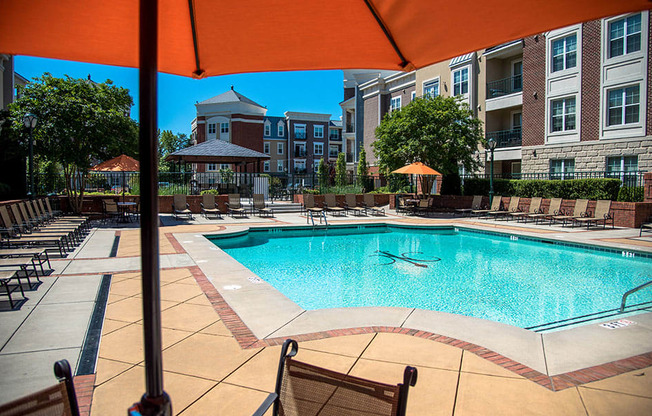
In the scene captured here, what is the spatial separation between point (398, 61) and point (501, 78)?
26.9 metres

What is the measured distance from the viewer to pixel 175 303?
19.0 feet

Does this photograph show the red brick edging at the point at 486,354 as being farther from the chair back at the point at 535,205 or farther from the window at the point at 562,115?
the window at the point at 562,115

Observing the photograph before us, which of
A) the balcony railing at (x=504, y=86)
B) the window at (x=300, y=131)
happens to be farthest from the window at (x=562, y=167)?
the window at (x=300, y=131)

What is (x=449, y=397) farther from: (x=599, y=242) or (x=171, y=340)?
(x=599, y=242)

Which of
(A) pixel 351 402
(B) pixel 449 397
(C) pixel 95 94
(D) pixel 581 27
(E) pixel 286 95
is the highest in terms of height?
(E) pixel 286 95

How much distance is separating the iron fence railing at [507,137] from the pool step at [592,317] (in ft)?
65.5

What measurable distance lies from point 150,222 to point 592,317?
23.1 ft

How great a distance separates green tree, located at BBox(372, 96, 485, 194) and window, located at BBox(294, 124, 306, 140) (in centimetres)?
3987

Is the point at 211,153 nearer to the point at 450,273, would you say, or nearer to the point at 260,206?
the point at 260,206

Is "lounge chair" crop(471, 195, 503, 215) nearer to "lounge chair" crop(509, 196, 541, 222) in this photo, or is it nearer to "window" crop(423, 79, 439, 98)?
"lounge chair" crop(509, 196, 541, 222)

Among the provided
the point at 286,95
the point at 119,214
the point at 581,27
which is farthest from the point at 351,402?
the point at 286,95

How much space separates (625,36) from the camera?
1905 centimetres

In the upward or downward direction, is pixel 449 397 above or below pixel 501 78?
below

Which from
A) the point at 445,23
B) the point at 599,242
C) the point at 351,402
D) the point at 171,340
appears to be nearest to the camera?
the point at 351,402
